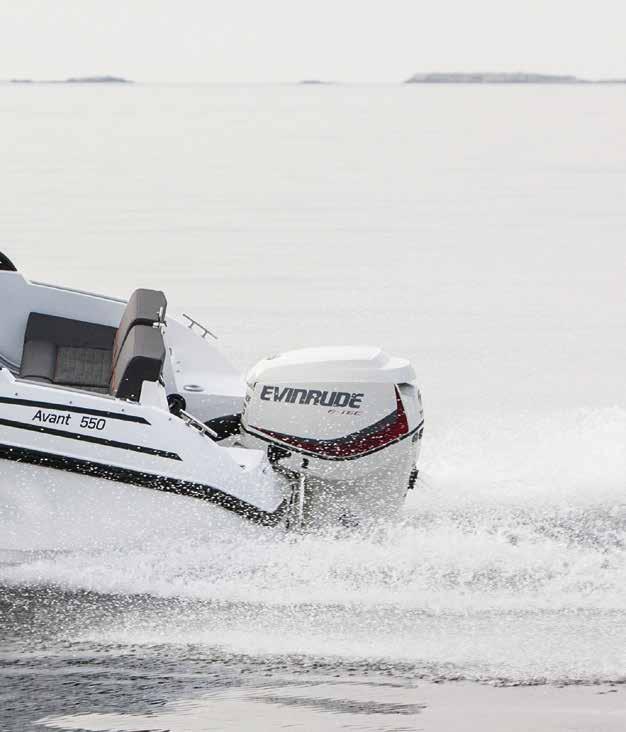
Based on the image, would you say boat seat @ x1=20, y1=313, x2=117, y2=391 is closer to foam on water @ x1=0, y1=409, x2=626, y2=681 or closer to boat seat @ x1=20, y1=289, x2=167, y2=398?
boat seat @ x1=20, y1=289, x2=167, y2=398

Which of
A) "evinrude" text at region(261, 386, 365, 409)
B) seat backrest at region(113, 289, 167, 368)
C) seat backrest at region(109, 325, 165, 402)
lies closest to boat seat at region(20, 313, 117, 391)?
seat backrest at region(113, 289, 167, 368)

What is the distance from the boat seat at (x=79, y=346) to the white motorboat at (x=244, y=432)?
0.03 meters

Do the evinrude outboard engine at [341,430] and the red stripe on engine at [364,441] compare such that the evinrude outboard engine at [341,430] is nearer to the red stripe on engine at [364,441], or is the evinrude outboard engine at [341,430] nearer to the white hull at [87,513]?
the red stripe on engine at [364,441]

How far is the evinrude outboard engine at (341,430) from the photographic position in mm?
4852

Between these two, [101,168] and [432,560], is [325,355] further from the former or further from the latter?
[101,168]

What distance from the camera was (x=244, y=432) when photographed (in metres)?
5.04

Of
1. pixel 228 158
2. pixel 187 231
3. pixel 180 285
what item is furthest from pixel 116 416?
pixel 228 158

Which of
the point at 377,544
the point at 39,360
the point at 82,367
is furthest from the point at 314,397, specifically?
the point at 39,360

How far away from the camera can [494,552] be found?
16.4 feet

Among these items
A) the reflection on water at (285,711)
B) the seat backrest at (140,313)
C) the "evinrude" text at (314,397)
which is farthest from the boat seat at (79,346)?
the reflection on water at (285,711)

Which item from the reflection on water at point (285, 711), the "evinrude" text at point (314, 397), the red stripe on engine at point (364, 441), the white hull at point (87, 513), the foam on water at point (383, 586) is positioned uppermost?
the "evinrude" text at point (314, 397)

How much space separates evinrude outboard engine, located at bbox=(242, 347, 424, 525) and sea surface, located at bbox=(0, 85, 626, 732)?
14 cm

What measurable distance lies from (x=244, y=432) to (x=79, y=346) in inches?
43.7

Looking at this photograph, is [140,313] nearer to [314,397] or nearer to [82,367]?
[82,367]
